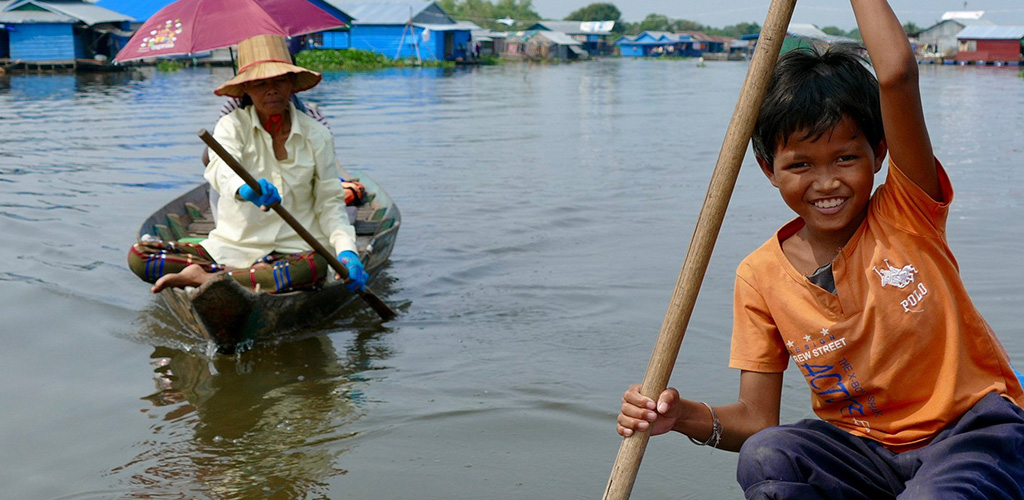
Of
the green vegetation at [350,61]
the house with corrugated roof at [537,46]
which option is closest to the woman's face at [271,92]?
the green vegetation at [350,61]

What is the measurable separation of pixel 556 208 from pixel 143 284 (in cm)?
370

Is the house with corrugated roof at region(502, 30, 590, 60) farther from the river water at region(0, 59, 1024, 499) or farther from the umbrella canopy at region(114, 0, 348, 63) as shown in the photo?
the umbrella canopy at region(114, 0, 348, 63)

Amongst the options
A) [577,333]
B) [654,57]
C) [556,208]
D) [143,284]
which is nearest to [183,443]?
[577,333]

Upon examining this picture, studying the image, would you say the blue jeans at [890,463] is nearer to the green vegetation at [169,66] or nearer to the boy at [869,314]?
the boy at [869,314]

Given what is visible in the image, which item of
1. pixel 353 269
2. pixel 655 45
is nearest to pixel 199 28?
pixel 353 269

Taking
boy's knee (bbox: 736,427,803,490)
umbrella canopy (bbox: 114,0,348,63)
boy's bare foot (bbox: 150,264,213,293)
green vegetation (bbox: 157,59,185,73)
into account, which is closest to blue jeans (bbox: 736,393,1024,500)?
boy's knee (bbox: 736,427,803,490)

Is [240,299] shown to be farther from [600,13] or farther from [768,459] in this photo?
[600,13]

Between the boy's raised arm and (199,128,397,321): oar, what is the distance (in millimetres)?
2568

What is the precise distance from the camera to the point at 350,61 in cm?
3931

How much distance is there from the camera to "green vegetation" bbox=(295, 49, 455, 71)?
37562mm

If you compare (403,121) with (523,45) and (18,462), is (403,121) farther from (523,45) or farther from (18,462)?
(523,45)

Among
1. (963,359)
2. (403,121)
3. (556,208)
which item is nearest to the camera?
(963,359)

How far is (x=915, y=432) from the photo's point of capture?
179cm

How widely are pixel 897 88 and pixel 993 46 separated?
51895mm
